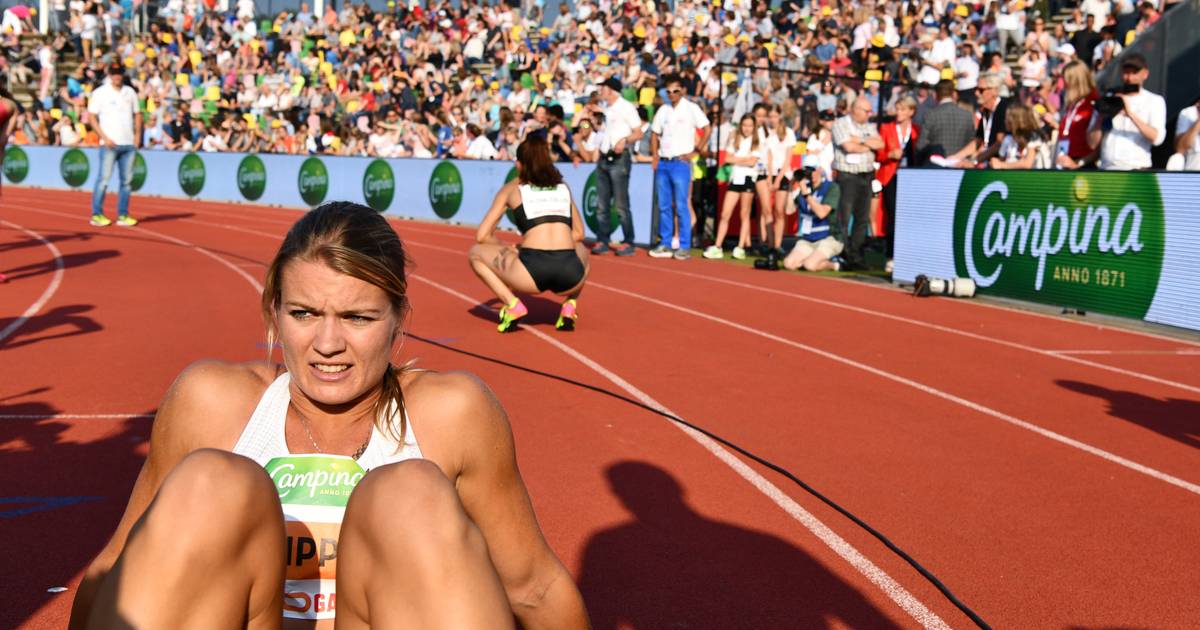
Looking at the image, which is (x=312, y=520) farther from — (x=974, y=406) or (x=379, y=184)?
(x=379, y=184)

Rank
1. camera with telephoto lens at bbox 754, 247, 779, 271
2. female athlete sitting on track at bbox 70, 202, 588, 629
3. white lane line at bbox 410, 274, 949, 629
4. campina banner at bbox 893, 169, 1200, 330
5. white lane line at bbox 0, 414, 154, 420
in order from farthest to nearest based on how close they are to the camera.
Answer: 1. camera with telephoto lens at bbox 754, 247, 779, 271
2. campina banner at bbox 893, 169, 1200, 330
3. white lane line at bbox 0, 414, 154, 420
4. white lane line at bbox 410, 274, 949, 629
5. female athlete sitting on track at bbox 70, 202, 588, 629

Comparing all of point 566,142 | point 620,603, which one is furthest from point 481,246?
point 566,142

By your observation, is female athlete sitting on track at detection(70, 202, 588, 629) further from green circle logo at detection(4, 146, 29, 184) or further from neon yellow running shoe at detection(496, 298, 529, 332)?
→ green circle logo at detection(4, 146, 29, 184)

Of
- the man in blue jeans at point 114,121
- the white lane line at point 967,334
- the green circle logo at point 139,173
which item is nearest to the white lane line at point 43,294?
the man in blue jeans at point 114,121

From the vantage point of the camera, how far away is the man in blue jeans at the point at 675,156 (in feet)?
53.0

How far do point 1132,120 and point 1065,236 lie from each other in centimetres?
116

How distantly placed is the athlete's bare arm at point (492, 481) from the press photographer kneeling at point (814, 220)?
1249 centimetres

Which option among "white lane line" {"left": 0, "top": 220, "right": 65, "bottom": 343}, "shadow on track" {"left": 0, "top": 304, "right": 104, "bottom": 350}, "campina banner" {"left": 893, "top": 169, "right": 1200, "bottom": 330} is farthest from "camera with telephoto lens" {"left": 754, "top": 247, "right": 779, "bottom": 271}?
"white lane line" {"left": 0, "top": 220, "right": 65, "bottom": 343}

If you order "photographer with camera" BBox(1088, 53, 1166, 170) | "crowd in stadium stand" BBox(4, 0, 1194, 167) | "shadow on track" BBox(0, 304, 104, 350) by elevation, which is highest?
"crowd in stadium stand" BBox(4, 0, 1194, 167)

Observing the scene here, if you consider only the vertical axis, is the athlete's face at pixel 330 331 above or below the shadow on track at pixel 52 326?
above

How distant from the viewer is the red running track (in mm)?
4074

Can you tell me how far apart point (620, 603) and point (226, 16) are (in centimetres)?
3794

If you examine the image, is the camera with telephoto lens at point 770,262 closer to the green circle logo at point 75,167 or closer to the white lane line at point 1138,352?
the white lane line at point 1138,352

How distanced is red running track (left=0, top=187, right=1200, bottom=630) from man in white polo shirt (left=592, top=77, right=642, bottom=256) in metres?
4.77
